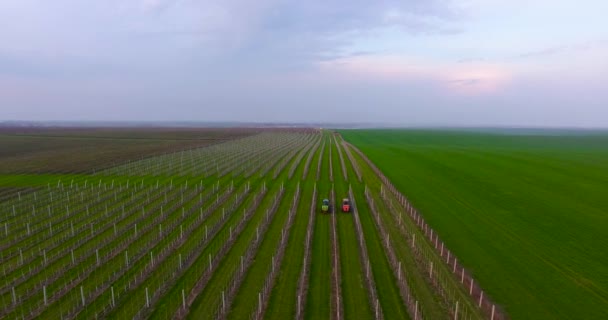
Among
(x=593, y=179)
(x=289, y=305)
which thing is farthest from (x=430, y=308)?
(x=593, y=179)

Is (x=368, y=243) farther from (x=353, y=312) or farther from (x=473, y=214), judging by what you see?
(x=473, y=214)

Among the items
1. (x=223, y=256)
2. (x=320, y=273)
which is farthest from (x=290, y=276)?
(x=223, y=256)

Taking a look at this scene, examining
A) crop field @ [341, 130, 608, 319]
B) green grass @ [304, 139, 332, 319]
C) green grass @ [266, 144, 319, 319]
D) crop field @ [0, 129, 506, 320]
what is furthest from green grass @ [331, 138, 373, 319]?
crop field @ [341, 130, 608, 319]

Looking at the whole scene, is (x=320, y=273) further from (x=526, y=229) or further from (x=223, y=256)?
(x=526, y=229)

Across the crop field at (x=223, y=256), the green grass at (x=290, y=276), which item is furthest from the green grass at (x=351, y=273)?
the green grass at (x=290, y=276)

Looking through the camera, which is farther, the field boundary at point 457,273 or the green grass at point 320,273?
the green grass at point 320,273

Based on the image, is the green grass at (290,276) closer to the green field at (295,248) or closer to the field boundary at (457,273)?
the green field at (295,248)
